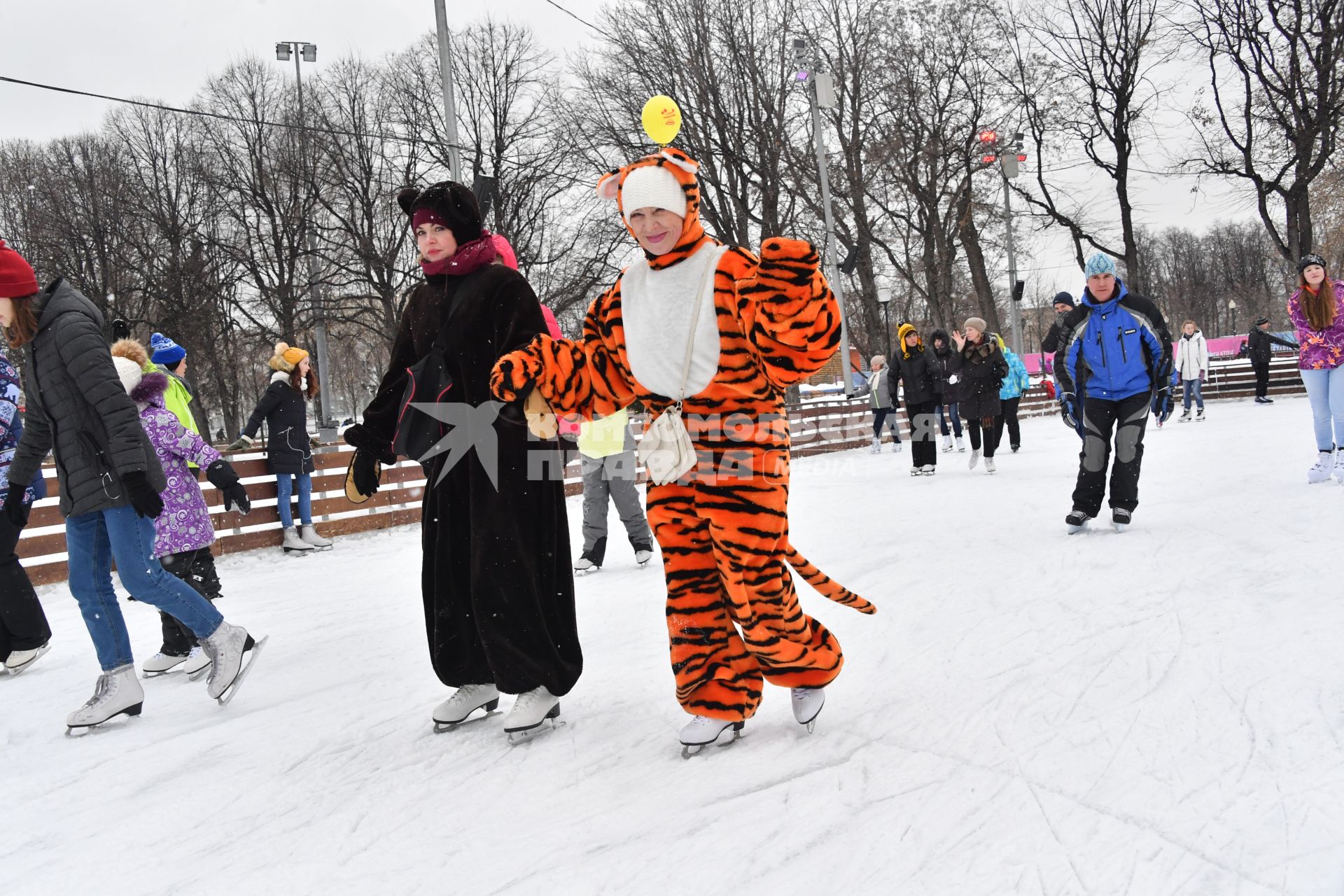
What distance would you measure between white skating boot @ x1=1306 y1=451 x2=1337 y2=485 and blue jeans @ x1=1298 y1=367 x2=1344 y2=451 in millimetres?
78

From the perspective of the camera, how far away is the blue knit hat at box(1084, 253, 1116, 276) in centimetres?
575

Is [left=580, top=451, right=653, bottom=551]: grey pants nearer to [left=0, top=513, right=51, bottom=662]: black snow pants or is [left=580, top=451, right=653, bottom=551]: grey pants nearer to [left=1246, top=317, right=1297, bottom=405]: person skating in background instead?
[left=0, top=513, right=51, bottom=662]: black snow pants

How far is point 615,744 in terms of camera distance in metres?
2.96

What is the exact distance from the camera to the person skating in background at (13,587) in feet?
14.6

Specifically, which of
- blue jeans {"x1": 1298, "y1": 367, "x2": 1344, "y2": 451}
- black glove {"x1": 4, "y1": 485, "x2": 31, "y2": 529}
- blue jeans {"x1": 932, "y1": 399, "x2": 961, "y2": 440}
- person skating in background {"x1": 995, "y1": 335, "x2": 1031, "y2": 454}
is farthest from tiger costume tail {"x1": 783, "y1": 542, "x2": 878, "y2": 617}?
person skating in background {"x1": 995, "y1": 335, "x2": 1031, "y2": 454}

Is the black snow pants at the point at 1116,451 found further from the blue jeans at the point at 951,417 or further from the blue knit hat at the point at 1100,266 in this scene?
the blue jeans at the point at 951,417

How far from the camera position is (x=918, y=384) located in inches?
464

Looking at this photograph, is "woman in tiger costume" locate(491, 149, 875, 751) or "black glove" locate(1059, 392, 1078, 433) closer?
"woman in tiger costume" locate(491, 149, 875, 751)

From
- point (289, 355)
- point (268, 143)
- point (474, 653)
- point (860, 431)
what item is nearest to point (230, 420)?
point (268, 143)

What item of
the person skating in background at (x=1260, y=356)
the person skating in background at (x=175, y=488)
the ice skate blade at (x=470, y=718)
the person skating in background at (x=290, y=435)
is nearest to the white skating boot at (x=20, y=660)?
the person skating in background at (x=175, y=488)

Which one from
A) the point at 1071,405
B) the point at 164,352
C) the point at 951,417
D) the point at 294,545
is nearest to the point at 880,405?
the point at 951,417

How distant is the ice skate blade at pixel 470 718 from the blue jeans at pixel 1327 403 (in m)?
6.23

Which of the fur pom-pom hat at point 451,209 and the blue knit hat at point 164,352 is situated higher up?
the fur pom-pom hat at point 451,209

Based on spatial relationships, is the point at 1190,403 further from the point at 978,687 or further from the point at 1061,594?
the point at 978,687
